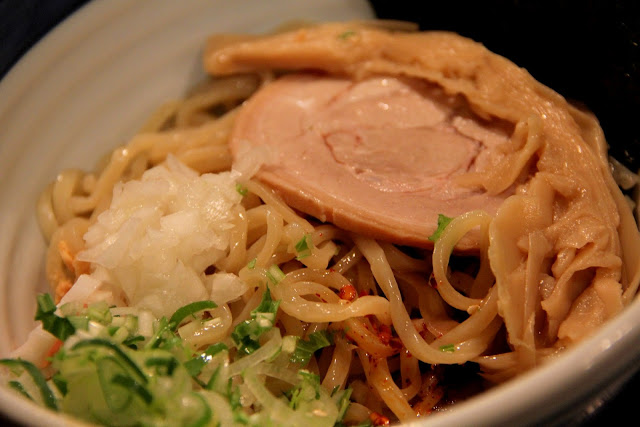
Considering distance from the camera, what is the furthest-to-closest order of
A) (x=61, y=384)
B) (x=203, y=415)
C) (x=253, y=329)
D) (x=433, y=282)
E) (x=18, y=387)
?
(x=433, y=282), (x=253, y=329), (x=18, y=387), (x=61, y=384), (x=203, y=415)

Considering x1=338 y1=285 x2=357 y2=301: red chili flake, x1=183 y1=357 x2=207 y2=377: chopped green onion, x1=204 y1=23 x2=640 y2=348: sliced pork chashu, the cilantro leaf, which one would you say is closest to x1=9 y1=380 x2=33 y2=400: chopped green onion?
x1=183 y1=357 x2=207 y2=377: chopped green onion

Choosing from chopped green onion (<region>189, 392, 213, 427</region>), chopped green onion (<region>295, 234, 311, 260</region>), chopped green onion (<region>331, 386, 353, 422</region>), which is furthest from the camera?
chopped green onion (<region>295, 234, 311, 260</region>)

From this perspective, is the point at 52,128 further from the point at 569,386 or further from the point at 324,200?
the point at 569,386

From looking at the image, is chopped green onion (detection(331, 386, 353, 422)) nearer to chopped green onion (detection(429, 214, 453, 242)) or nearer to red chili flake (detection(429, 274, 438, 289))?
red chili flake (detection(429, 274, 438, 289))

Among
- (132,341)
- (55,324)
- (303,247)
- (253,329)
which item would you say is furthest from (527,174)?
(55,324)

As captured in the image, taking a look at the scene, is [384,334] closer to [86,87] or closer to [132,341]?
[132,341]

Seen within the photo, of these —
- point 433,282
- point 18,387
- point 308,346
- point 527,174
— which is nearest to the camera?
point 18,387

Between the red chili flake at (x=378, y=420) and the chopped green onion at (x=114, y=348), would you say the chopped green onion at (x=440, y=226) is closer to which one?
the red chili flake at (x=378, y=420)
